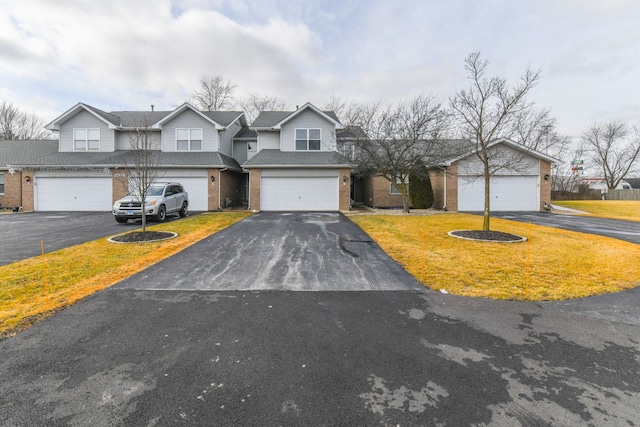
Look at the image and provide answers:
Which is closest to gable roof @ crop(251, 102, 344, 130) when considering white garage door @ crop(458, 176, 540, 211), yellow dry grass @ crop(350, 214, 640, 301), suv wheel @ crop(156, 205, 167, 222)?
suv wheel @ crop(156, 205, 167, 222)

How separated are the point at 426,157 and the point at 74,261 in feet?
56.4

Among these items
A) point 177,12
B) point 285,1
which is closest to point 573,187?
point 285,1

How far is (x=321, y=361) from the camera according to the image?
3.02m

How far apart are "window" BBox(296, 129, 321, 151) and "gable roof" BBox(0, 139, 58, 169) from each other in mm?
17567

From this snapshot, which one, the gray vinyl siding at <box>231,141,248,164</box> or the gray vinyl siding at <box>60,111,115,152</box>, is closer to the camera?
the gray vinyl siding at <box>60,111,115,152</box>

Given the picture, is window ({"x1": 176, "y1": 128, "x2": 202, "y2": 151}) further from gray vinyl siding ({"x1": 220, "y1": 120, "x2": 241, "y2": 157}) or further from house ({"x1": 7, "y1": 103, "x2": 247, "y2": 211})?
gray vinyl siding ({"x1": 220, "y1": 120, "x2": 241, "y2": 157})

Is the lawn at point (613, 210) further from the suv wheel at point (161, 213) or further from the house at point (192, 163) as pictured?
the suv wheel at point (161, 213)

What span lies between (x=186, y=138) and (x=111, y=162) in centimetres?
471

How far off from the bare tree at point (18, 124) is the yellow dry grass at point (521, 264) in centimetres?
4505

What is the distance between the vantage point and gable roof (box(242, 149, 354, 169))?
62.3 feet

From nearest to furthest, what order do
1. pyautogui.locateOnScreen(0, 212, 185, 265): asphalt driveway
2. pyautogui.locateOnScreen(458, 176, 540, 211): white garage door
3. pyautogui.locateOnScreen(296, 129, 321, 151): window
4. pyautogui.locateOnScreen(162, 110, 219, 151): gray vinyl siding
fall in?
pyautogui.locateOnScreen(0, 212, 185, 265): asphalt driveway → pyautogui.locateOnScreen(458, 176, 540, 211): white garage door → pyautogui.locateOnScreen(162, 110, 219, 151): gray vinyl siding → pyautogui.locateOnScreen(296, 129, 321, 151): window

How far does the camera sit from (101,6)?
418 inches

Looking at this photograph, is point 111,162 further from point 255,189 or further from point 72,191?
point 255,189

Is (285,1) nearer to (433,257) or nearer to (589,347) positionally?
(433,257)
